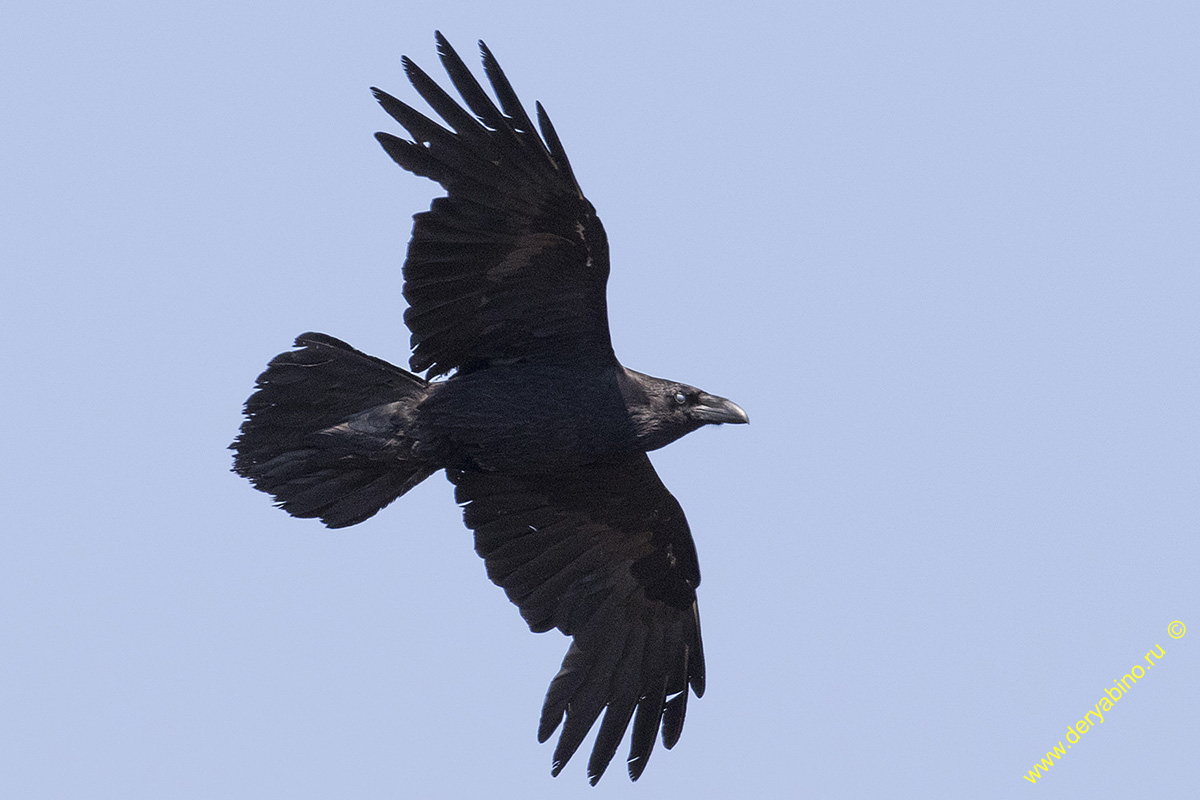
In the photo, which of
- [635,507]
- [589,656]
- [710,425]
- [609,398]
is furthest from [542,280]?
[589,656]

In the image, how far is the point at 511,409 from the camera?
26.9ft

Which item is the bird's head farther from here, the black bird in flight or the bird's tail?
the bird's tail

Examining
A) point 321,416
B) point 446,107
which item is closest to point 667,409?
point 321,416

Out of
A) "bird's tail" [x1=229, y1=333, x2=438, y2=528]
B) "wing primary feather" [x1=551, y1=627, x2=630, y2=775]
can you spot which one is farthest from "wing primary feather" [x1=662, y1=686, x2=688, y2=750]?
"bird's tail" [x1=229, y1=333, x2=438, y2=528]

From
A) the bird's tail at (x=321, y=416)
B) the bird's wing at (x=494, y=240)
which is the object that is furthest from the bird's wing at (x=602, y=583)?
the bird's wing at (x=494, y=240)

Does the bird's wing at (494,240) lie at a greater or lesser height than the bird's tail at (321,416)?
greater

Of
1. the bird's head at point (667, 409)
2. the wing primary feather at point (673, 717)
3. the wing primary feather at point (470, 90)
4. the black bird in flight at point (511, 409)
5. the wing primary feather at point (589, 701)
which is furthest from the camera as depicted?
the wing primary feather at point (673, 717)

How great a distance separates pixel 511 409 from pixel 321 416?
A: 3.27 feet

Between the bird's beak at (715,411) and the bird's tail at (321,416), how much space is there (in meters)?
1.46

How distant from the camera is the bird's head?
8359 millimetres

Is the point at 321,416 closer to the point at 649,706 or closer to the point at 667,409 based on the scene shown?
the point at 667,409

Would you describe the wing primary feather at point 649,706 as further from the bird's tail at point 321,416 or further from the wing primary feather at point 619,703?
the bird's tail at point 321,416

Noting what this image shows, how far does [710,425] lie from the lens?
8578 mm

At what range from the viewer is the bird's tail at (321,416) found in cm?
821
